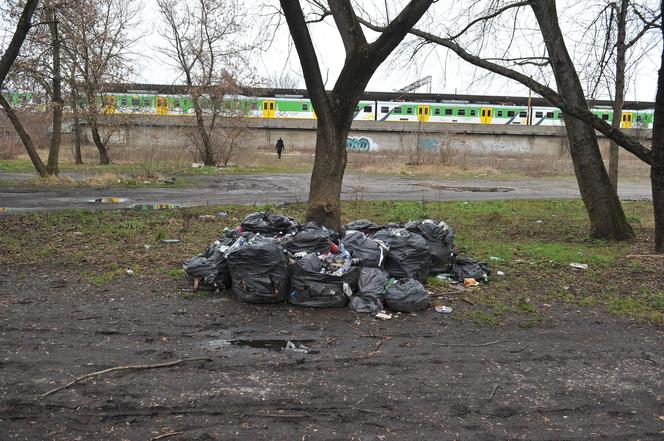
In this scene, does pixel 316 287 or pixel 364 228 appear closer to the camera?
pixel 316 287

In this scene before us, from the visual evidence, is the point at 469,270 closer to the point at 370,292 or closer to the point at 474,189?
the point at 370,292

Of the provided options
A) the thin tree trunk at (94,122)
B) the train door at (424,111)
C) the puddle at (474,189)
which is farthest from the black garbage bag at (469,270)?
the train door at (424,111)

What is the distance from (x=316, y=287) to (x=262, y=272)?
22.3 inches

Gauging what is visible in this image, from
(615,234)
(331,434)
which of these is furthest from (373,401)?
(615,234)

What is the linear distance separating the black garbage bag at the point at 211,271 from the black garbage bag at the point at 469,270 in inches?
110

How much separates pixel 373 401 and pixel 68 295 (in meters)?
3.73

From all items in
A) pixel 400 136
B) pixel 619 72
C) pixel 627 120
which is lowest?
pixel 619 72

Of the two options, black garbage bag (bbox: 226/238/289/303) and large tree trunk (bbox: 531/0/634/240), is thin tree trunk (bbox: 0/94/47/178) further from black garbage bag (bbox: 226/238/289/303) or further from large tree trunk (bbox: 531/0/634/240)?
large tree trunk (bbox: 531/0/634/240)

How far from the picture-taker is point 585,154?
8844 millimetres

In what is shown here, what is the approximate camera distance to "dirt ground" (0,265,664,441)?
A: 3111mm

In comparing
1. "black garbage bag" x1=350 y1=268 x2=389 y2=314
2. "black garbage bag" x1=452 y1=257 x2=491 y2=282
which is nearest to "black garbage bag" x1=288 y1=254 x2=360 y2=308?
"black garbage bag" x1=350 y1=268 x2=389 y2=314

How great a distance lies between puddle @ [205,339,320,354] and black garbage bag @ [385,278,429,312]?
1.15 m

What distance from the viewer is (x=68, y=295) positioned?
18.2 ft

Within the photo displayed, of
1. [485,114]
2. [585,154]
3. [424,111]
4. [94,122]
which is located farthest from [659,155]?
[485,114]
